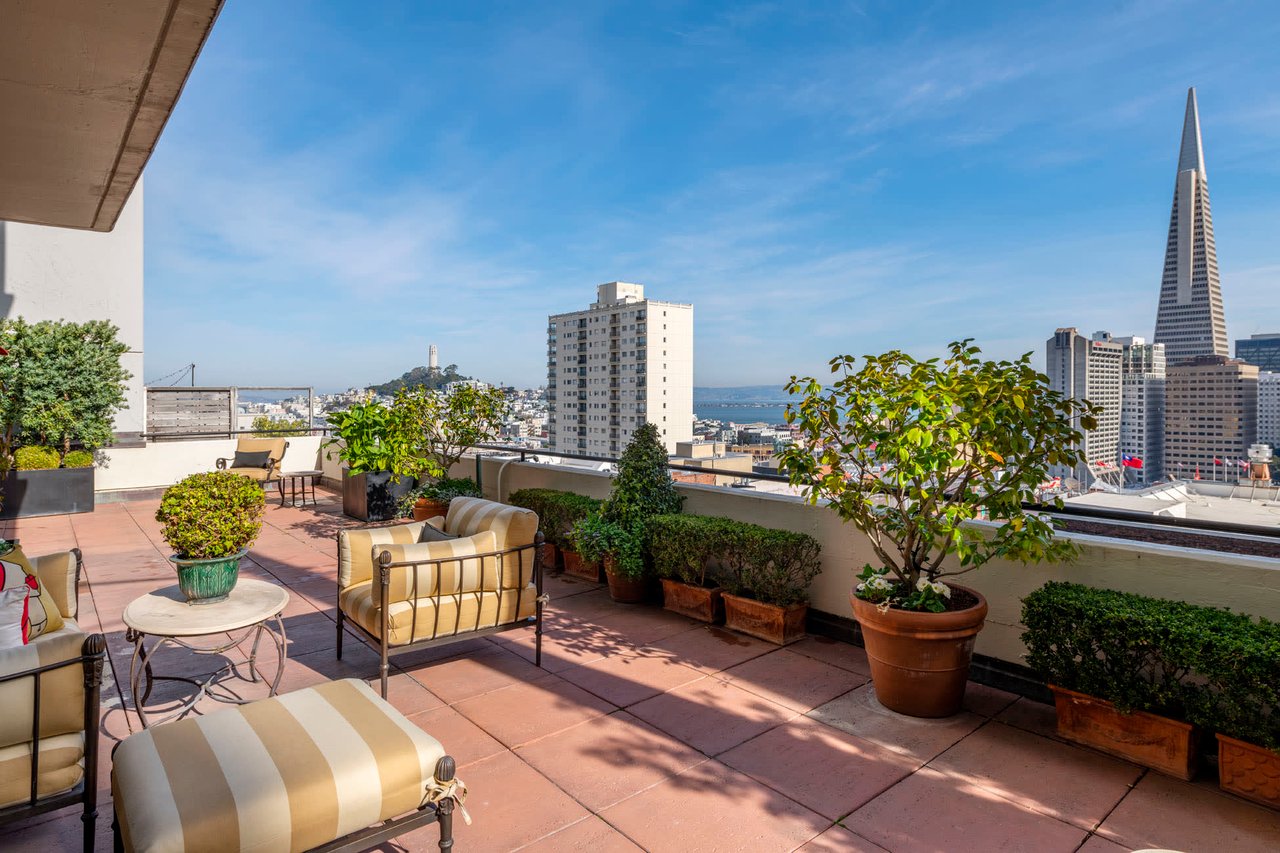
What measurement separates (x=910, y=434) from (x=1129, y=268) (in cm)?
4790

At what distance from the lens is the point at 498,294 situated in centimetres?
2897

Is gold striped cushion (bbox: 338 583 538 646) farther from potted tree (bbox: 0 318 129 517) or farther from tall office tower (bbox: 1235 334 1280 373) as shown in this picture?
tall office tower (bbox: 1235 334 1280 373)

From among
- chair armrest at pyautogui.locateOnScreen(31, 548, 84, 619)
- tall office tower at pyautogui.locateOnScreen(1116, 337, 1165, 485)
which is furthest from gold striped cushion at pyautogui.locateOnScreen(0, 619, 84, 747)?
tall office tower at pyautogui.locateOnScreen(1116, 337, 1165, 485)

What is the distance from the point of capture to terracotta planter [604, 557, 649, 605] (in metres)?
4.59

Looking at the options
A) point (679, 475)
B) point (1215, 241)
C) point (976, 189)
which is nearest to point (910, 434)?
point (679, 475)

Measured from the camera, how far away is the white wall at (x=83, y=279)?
9.30 meters

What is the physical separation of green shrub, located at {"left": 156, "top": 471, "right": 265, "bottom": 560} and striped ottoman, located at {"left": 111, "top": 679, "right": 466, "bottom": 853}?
1143 millimetres

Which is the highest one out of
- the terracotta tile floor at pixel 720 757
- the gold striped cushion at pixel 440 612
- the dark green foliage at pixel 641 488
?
the dark green foliage at pixel 641 488

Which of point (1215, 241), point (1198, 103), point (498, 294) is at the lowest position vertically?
point (498, 294)

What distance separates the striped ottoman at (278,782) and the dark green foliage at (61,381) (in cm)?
828

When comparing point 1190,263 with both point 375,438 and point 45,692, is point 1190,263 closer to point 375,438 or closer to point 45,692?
point 375,438

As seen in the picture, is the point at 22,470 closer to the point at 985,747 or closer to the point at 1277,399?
the point at 985,747

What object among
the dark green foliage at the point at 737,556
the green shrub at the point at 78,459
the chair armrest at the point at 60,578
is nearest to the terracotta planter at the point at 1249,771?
the dark green foliage at the point at 737,556

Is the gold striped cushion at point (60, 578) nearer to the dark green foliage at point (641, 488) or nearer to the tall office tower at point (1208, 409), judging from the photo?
the dark green foliage at point (641, 488)
